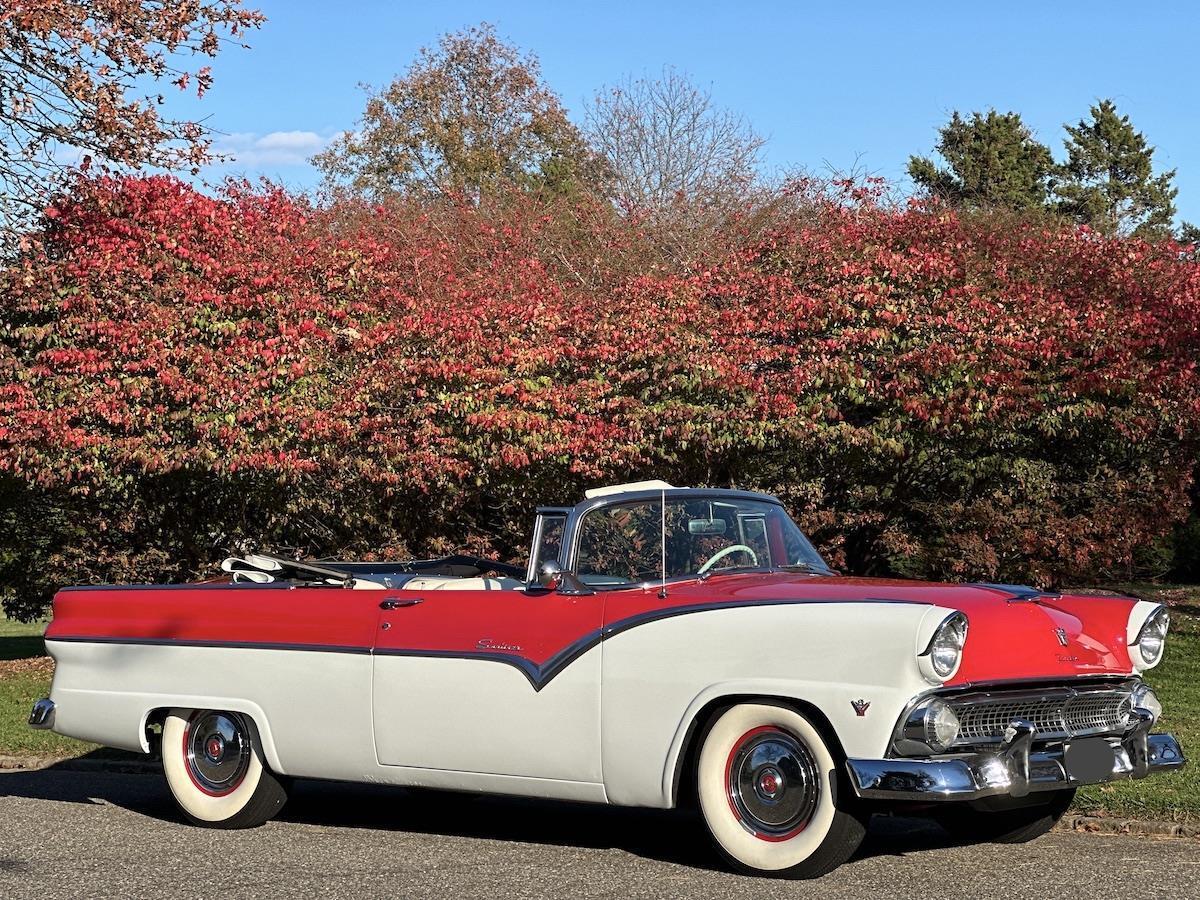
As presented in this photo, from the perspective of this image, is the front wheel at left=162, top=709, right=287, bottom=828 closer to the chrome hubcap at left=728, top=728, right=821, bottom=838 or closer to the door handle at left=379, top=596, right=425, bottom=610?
the door handle at left=379, top=596, right=425, bottom=610

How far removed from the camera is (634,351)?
16.8 meters

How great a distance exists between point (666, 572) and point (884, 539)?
11.0m

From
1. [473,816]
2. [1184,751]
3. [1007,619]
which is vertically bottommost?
[473,816]

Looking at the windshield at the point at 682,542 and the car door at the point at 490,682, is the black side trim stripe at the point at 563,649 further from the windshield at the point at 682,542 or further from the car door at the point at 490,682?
the windshield at the point at 682,542

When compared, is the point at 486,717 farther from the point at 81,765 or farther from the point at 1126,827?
the point at 81,765

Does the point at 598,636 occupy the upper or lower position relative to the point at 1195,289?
lower

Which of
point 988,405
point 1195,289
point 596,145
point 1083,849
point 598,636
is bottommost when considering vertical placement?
point 1083,849

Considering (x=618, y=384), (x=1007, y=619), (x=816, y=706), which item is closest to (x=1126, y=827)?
(x=1007, y=619)

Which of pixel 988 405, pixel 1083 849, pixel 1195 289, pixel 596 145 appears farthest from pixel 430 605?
pixel 596 145

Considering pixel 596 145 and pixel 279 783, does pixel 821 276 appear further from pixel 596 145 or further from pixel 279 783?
pixel 596 145

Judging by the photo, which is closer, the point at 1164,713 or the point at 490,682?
the point at 490,682

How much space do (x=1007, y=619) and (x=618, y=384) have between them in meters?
10.5

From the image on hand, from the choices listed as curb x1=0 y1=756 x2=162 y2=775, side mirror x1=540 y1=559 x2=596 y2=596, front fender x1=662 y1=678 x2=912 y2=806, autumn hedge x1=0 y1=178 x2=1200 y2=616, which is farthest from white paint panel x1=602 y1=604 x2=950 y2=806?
autumn hedge x1=0 y1=178 x2=1200 y2=616

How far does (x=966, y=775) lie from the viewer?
20.8ft
